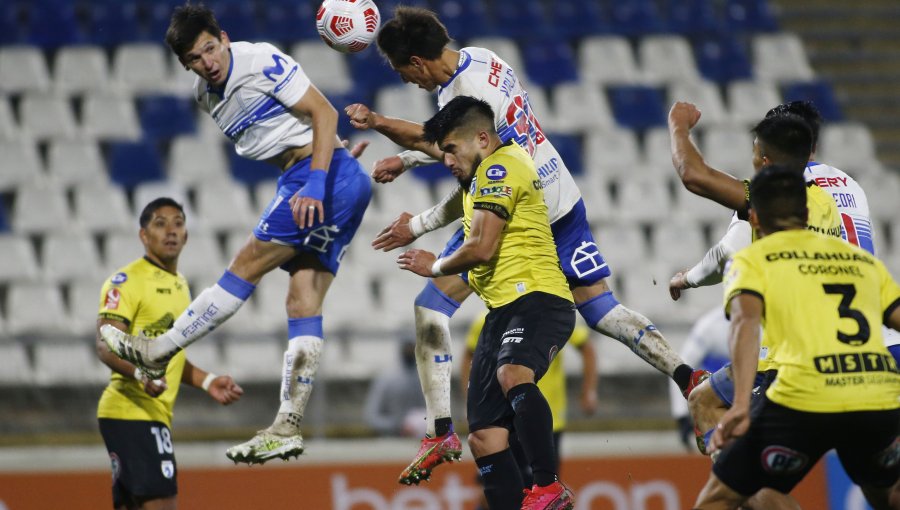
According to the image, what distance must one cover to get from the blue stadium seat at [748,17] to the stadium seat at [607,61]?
1.66m

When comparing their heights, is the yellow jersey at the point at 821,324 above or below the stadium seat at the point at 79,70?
below

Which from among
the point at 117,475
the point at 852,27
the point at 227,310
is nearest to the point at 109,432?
the point at 117,475

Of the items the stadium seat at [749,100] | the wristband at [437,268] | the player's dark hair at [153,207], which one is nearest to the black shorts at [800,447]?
the wristband at [437,268]

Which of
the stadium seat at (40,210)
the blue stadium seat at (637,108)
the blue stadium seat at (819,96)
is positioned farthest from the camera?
the blue stadium seat at (819,96)

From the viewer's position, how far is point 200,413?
10.7m

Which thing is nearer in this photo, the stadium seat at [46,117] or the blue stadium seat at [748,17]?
the stadium seat at [46,117]

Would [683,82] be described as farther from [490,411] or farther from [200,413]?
[490,411]

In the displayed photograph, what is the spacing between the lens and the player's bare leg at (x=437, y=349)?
6.42m

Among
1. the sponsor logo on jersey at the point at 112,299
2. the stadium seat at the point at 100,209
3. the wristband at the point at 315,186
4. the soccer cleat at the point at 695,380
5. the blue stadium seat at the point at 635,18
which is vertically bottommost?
the soccer cleat at the point at 695,380

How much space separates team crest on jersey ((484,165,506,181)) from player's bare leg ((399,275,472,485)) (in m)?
1.08

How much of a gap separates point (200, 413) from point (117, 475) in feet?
10.7

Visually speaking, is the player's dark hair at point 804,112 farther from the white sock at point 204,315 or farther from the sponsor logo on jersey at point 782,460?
the white sock at point 204,315

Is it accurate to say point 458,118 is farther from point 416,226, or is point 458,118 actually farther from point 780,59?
point 780,59

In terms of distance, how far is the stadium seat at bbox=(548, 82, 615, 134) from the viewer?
13859mm
